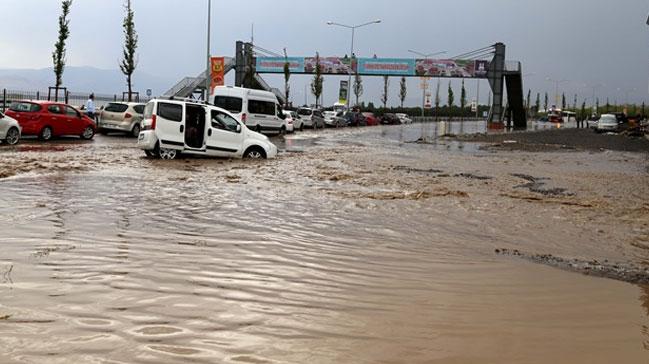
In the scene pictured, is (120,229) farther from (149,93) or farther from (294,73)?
(294,73)

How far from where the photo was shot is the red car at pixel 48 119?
73.0 ft

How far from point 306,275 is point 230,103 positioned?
83.6 feet

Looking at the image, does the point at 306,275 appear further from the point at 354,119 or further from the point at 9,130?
the point at 354,119

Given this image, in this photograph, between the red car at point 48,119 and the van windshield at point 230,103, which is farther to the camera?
the van windshield at point 230,103

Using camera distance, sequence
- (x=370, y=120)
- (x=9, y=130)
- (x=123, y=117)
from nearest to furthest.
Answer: (x=9, y=130), (x=123, y=117), (x=370, y=120)

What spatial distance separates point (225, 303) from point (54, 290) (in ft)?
4.38

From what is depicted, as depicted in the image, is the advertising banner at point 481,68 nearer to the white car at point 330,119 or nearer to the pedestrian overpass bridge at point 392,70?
the pedestrian overpass bridge at point 392,70

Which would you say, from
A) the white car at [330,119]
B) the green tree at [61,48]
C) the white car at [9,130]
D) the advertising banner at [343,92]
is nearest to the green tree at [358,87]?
the advertising banner at [343,92]

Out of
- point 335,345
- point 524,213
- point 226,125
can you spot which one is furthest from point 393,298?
point 226,125

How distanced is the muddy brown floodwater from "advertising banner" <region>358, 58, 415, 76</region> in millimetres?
55950

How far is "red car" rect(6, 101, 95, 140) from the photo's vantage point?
73.0ft

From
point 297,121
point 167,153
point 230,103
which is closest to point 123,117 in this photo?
point 230,103

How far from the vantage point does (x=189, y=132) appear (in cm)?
1723

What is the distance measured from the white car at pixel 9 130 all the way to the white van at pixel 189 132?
5.43 meters
